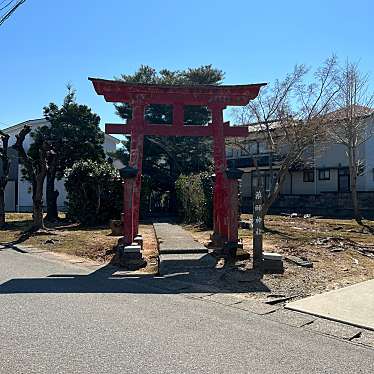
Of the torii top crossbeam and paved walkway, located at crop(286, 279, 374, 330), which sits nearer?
paved walkway, located at crop(286, 279, 374, 330)

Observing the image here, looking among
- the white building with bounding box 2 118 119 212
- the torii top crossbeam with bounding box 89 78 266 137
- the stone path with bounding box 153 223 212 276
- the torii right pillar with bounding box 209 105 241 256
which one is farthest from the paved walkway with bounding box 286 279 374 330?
the white building with bounding box 2 118 119 212

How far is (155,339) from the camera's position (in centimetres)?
459

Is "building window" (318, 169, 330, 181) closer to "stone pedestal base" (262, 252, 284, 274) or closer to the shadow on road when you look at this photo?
"stone pedestal base" (262, 252, 284, 274)

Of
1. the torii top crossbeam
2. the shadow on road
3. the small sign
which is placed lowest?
the shadow on road

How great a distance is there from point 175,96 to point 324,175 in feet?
79.6

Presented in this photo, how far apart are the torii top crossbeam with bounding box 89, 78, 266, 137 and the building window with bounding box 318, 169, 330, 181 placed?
22984 millimetres

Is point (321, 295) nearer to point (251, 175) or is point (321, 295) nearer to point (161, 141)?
point (161, 141)

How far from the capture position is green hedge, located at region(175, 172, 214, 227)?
16.9 m

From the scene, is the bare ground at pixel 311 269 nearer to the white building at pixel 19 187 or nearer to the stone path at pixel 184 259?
the stone path at pixel 184 259

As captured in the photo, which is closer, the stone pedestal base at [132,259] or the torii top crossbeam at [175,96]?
the stone pedestal base at [132,259]

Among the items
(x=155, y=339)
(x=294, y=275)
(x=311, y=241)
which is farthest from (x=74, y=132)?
(x=155, y=339)

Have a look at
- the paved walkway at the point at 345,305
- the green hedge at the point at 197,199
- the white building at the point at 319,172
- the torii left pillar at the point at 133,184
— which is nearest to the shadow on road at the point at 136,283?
the paved walkway at the point at 345,305

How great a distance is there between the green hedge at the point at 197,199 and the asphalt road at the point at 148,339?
1005 centimetres

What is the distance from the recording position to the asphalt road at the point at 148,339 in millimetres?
3887
